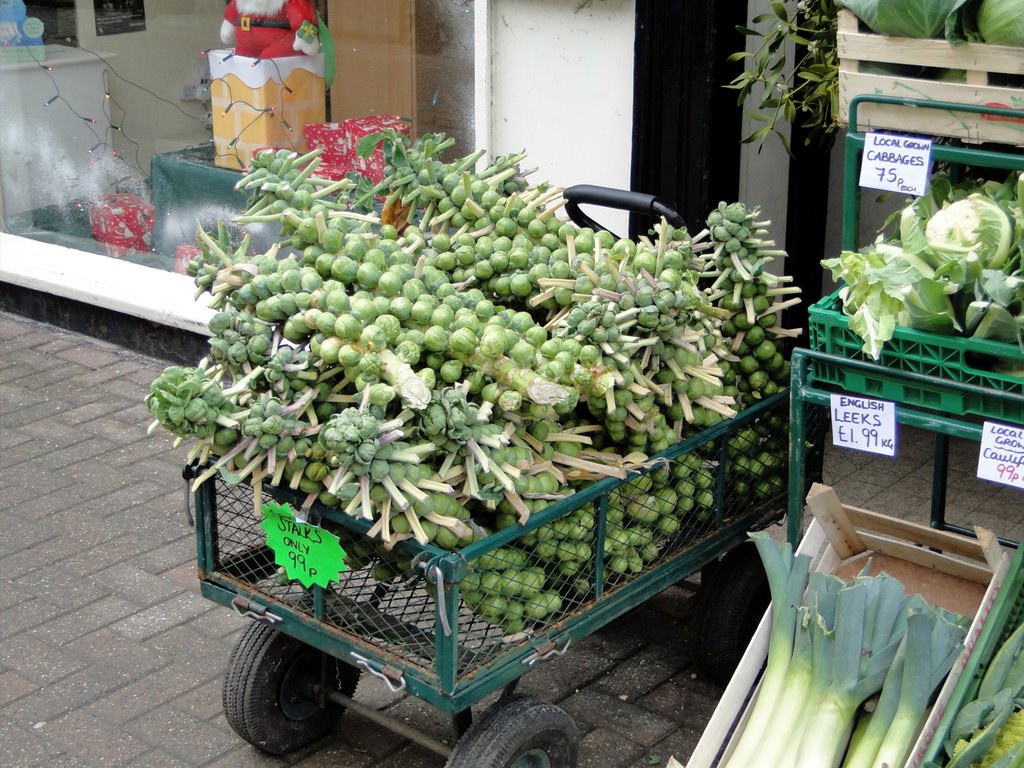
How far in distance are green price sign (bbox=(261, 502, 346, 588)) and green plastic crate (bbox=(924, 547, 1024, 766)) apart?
1.32 m

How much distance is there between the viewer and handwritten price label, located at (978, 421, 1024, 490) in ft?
9.05

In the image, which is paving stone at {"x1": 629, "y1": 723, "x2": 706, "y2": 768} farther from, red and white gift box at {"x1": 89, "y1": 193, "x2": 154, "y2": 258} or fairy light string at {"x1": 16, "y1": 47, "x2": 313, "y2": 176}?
red and white gift box at {"x1": 89, "y1": 193, "x2": 154, "y2": 258}

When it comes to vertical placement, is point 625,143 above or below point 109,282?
above

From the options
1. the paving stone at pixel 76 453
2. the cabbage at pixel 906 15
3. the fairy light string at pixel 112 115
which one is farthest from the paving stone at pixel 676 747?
the fairy light string at pixel 112 115

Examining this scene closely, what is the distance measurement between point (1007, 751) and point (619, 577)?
1.00m

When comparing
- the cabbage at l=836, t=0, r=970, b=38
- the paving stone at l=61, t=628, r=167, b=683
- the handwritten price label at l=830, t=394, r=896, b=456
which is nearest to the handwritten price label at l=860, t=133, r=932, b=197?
the cabbage at l=836, t=0, r=970, b=38

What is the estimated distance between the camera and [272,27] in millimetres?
6203

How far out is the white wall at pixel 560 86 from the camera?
500 cm

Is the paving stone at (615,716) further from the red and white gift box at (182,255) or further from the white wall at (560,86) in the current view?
the red and white gift box at (182,255)

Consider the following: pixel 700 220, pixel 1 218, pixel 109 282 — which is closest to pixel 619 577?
pixel 700 220

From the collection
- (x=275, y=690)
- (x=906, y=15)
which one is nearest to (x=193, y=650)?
(x=275, y=690)

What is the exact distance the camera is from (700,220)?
483 centimetres

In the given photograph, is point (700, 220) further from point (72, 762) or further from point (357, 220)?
point (72, 762)

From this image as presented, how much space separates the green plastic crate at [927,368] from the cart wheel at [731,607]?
0.82 m
